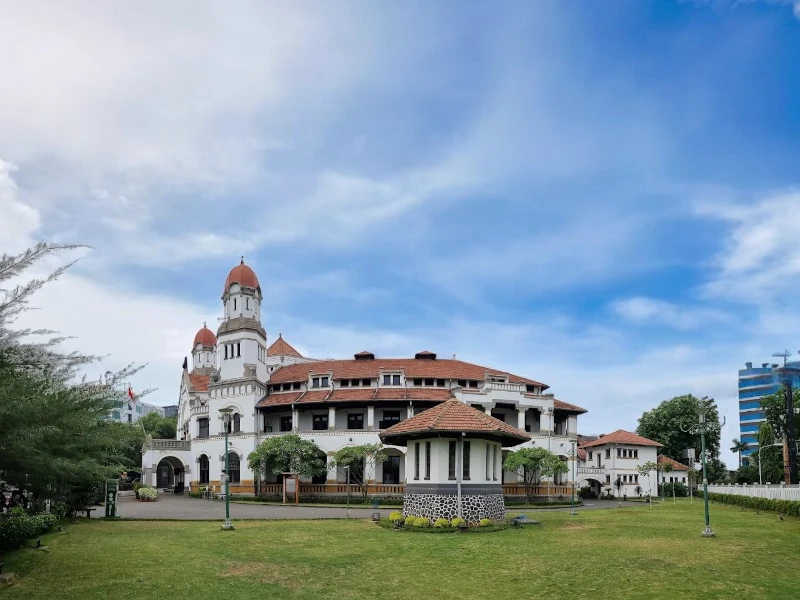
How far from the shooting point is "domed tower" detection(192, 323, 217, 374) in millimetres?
76250

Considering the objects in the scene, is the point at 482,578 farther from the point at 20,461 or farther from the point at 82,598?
the point at 20,461

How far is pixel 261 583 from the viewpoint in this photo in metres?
15.4

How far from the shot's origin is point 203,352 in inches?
3031

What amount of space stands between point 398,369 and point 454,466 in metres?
27.8

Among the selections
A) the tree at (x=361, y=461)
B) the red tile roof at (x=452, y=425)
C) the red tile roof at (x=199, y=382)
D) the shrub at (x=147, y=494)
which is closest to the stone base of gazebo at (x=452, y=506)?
the red tile roof at (x=452, y=425)

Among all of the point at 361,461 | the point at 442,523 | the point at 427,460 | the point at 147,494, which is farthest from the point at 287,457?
the point at 442,523

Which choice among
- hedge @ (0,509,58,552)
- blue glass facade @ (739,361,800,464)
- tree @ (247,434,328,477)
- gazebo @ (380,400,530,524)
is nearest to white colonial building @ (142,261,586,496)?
tree @ (247,434,328,477)

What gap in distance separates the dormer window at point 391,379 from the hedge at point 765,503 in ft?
85.1

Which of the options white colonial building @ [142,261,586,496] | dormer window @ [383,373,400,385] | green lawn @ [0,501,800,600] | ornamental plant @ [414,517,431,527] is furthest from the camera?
dormer window @ [383,373,400,385]

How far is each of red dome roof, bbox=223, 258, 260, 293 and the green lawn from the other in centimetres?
3381

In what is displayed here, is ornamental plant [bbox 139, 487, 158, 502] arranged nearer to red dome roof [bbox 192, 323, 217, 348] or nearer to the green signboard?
the green signboard

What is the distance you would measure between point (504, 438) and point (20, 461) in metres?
21.8

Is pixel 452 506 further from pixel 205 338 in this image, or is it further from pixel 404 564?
pixel 205 338

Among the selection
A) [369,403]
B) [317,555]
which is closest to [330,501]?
[369,403]
